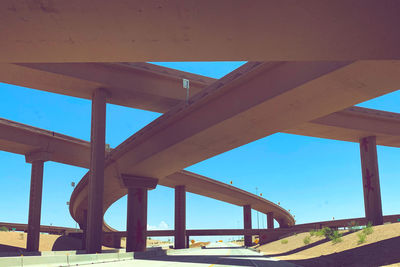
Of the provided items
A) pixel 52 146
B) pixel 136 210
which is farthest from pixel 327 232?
pixel 52 146

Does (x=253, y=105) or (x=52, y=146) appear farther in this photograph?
(x=52, y=146)

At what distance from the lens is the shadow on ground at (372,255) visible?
17184mm

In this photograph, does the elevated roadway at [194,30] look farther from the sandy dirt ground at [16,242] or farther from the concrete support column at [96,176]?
the sandy dirt ground at [16,242]

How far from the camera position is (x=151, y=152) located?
106 ft

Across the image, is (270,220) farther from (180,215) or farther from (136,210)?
(136,210)

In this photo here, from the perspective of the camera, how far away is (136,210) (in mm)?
41688

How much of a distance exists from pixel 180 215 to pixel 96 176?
33.2 metres

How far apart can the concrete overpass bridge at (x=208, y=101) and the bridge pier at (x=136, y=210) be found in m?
0.51

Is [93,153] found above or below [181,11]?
above

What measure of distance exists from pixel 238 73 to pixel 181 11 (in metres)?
15.5

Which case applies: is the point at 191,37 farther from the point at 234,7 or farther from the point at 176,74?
the point at 176,74

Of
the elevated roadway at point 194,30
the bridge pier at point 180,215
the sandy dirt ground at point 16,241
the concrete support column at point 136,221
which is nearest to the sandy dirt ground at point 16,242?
the sandy dirt ground at point 16,241

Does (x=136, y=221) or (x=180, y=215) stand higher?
(x=180, y=215)

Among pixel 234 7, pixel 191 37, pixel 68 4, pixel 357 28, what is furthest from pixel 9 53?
pixel 357 28
